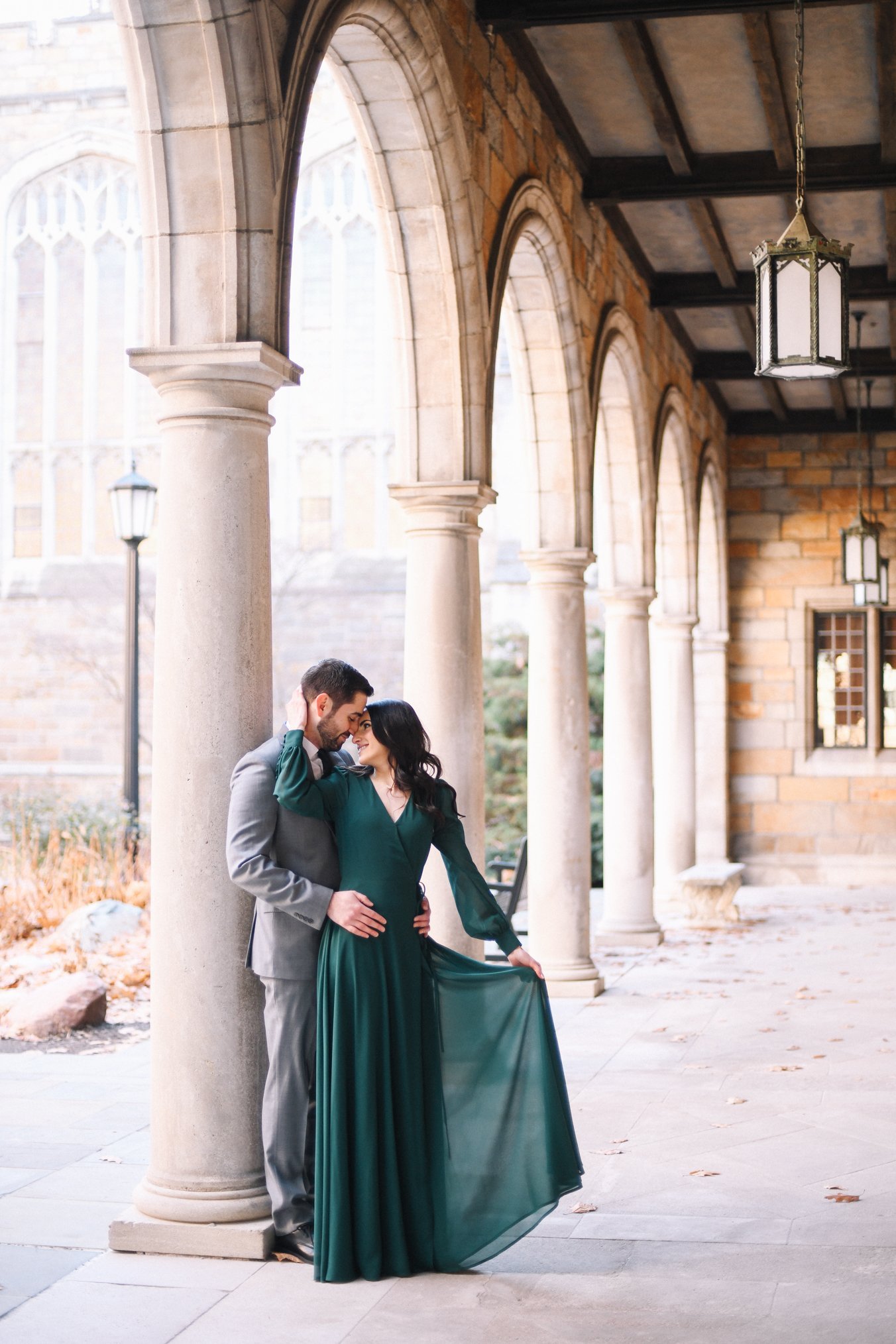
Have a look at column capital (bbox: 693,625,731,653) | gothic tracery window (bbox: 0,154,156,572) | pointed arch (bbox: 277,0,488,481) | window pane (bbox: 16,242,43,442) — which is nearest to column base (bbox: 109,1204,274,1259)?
pointed arch (bbox: 277,0,488,481)

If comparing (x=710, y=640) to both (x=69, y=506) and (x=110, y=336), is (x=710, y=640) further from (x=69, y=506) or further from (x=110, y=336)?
(x=110, y=336)

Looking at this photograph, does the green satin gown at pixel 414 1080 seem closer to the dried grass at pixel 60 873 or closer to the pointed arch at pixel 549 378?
the pointed arch at pixel 549 378

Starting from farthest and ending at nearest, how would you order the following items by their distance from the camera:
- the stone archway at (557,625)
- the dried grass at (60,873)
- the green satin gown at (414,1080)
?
the dried grass at (60,873) < the stone archway at (557,625) < the green satin gown at (414,1080)

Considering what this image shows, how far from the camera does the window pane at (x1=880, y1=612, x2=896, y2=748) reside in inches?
631

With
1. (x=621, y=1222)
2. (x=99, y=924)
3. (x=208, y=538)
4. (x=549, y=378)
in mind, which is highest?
(x=549, y=378)

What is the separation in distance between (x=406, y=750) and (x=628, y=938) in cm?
697

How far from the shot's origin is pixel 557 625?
27.7 ft

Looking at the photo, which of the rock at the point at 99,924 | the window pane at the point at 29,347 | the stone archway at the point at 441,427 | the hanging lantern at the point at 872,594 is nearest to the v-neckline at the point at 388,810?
the stone archway at the point at 441,427

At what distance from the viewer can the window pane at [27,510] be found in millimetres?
22359

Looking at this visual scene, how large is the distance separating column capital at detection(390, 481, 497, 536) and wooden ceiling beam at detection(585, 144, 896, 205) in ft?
10.2

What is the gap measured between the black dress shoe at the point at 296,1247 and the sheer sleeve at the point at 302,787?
1007 mm

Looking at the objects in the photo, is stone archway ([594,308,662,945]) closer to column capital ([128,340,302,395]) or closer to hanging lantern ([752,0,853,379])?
hanging lantern ([752,0,853,379])

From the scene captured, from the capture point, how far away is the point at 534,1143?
374cm

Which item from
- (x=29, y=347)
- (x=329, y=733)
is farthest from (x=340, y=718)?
(x=29, y=347)
